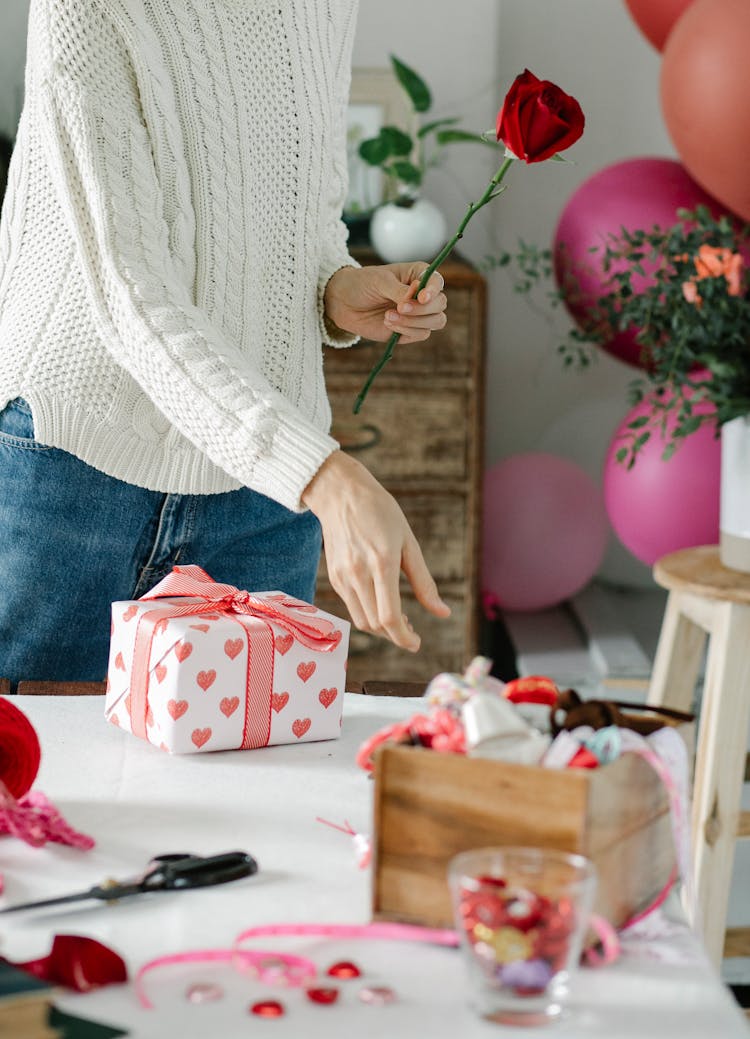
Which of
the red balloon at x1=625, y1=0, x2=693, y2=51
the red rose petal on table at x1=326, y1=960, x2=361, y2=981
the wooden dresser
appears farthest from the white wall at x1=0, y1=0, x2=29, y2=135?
the red rose petal on table at x1=326, y1=960, x2=361, y2=981

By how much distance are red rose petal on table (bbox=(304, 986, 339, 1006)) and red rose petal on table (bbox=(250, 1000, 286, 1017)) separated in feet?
0.05

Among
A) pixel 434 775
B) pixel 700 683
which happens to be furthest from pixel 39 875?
pixel 700 683

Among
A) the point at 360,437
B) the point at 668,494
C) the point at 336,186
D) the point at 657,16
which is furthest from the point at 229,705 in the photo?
the point at 657,16

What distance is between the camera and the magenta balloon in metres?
2.54

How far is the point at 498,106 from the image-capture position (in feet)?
9.39

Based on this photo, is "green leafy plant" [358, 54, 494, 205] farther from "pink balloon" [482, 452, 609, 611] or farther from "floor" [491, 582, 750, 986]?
"floor" [491, 582, 750, 986]

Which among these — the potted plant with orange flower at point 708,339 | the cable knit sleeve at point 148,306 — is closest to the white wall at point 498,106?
the potted plant with orange flower at point 708,339

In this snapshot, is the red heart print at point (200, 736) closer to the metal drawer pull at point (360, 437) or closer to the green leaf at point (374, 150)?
the metal drawer pull at point (360, 437)

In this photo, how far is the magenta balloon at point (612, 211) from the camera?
2541mm

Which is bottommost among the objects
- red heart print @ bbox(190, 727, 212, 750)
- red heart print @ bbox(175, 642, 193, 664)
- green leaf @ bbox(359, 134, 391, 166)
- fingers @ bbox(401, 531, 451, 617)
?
red heart print @ bbox(190, 727, 212, 750)

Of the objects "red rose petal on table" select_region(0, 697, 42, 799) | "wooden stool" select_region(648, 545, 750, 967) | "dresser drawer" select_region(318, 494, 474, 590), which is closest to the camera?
"red rose petal on table" select_region(0, 697, 42, 799)

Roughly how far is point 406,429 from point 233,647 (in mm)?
1747

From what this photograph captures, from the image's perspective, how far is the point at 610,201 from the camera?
257cm

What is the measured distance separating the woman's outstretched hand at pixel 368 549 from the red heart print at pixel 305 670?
0.33ft
